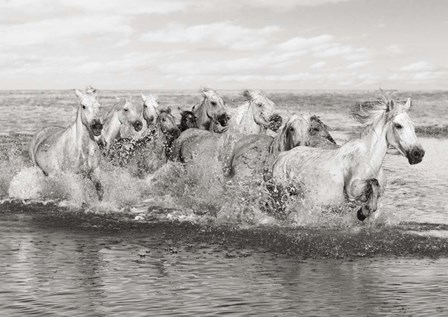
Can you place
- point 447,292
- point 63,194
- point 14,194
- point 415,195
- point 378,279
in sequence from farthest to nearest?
point 415,195
point 14,194
point 63,194
point 378,279
point 447,292

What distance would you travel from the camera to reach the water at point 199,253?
26.4ft

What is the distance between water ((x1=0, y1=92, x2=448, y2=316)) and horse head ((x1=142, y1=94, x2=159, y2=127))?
1170mm

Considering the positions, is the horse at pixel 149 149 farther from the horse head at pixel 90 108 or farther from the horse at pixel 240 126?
the horse head at pixel 90 108

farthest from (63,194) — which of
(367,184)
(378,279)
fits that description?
(378,279)

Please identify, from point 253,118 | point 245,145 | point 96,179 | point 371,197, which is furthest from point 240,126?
point 371,197

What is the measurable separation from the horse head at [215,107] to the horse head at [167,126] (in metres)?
0.78

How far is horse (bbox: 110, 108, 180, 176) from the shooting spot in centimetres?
1753

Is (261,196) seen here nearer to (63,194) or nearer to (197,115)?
(63,194)

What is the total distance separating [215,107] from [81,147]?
3831mm

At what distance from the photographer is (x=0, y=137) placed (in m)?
35.6

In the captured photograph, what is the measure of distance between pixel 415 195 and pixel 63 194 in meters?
7.38

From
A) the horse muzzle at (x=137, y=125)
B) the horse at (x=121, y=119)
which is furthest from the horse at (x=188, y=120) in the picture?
the horse muzzle at (x=137, y=125)

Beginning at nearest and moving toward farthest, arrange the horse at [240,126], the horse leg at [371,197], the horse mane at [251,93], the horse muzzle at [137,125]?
1. the horse leg at [371,197]
2. the horse at [240,126]
3. the horse mane at [251,93]
4. the horse muzzle at [137,125]

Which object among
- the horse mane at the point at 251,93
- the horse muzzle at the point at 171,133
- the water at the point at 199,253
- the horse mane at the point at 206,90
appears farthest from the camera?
the horse muzzle at the point at 171,133
